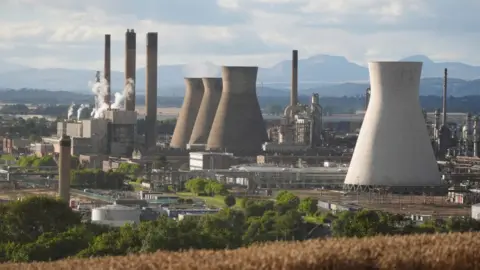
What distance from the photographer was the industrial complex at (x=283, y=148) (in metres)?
40.1

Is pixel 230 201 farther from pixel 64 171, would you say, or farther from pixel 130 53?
pixel 130 53

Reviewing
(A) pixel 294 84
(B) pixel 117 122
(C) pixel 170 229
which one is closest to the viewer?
(C) pixel 170 229

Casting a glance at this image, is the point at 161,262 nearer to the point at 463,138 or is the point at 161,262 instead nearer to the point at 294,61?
the point at 463,138

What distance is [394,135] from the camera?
134 ft

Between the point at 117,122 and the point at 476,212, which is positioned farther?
the point at 117,122

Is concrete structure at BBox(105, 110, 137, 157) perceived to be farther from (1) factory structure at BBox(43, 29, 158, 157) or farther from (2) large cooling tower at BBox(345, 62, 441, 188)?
(2) large cooling tower at BBox(345, 62, 441, 188)

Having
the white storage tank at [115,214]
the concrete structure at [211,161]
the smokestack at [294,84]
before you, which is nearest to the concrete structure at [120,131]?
the concrete structure at [211,161]

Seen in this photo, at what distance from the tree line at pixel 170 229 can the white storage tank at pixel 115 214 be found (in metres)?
1.76

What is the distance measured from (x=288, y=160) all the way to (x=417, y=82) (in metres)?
13.5

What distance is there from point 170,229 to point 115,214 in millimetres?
6827

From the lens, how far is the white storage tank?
31438 millimetres

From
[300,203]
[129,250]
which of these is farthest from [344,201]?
[129,250]

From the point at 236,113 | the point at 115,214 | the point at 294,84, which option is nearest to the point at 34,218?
the point at 115,214

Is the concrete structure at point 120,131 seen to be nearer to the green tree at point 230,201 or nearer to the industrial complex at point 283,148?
the industrial complex at point 283,148
